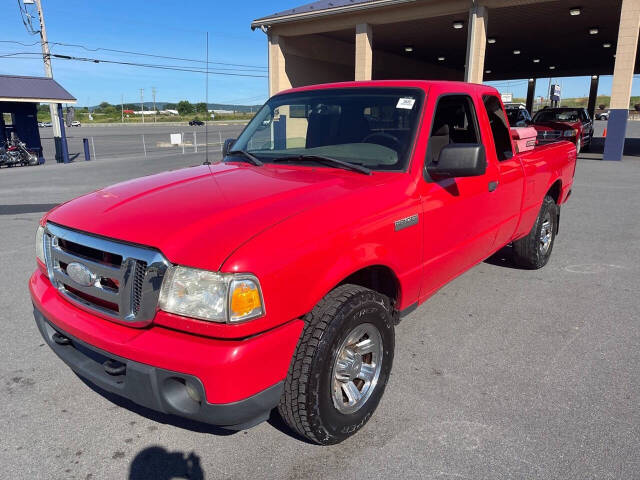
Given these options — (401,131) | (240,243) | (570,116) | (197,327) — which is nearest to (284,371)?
(197,327)

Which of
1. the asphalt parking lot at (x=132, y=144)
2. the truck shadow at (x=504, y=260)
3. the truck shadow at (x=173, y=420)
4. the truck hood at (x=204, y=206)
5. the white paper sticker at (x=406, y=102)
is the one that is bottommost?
the truck shadow at (x=173, y=420)

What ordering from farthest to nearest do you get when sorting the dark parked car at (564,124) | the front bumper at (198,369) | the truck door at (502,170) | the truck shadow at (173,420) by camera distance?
the dark parked car at (564,124), the truck door at (502,170), the truck shadow at (173,420), the front bumper at (198,369)

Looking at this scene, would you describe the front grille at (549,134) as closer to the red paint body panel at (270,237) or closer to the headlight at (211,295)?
the red paint body panel at (270,237)

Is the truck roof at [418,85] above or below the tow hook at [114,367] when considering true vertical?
above

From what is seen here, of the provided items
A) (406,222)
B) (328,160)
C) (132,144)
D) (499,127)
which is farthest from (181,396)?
(132,144)

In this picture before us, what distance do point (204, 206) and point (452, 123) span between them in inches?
89.7

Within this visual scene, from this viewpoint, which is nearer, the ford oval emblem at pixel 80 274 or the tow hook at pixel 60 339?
the ford oval emblem at pixel 80 274

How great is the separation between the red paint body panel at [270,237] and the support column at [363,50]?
16.4 metres

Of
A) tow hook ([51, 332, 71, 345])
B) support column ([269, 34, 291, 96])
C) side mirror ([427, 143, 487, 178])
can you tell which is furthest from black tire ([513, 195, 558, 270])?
support column ([269, 34, 291, 96])

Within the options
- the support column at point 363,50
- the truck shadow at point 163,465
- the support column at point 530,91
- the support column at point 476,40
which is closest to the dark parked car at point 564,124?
the support column at point 476,40

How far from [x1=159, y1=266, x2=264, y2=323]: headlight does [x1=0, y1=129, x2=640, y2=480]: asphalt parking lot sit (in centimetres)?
89

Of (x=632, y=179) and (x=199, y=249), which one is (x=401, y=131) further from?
(x=632, y=179)

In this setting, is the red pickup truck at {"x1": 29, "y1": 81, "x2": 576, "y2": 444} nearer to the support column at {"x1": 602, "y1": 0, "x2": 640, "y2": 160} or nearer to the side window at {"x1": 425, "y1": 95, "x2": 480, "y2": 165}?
the side window at {"x1": 425, "y1": 95, "x2": 480, "y2": 165}

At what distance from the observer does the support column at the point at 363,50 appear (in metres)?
19.0
